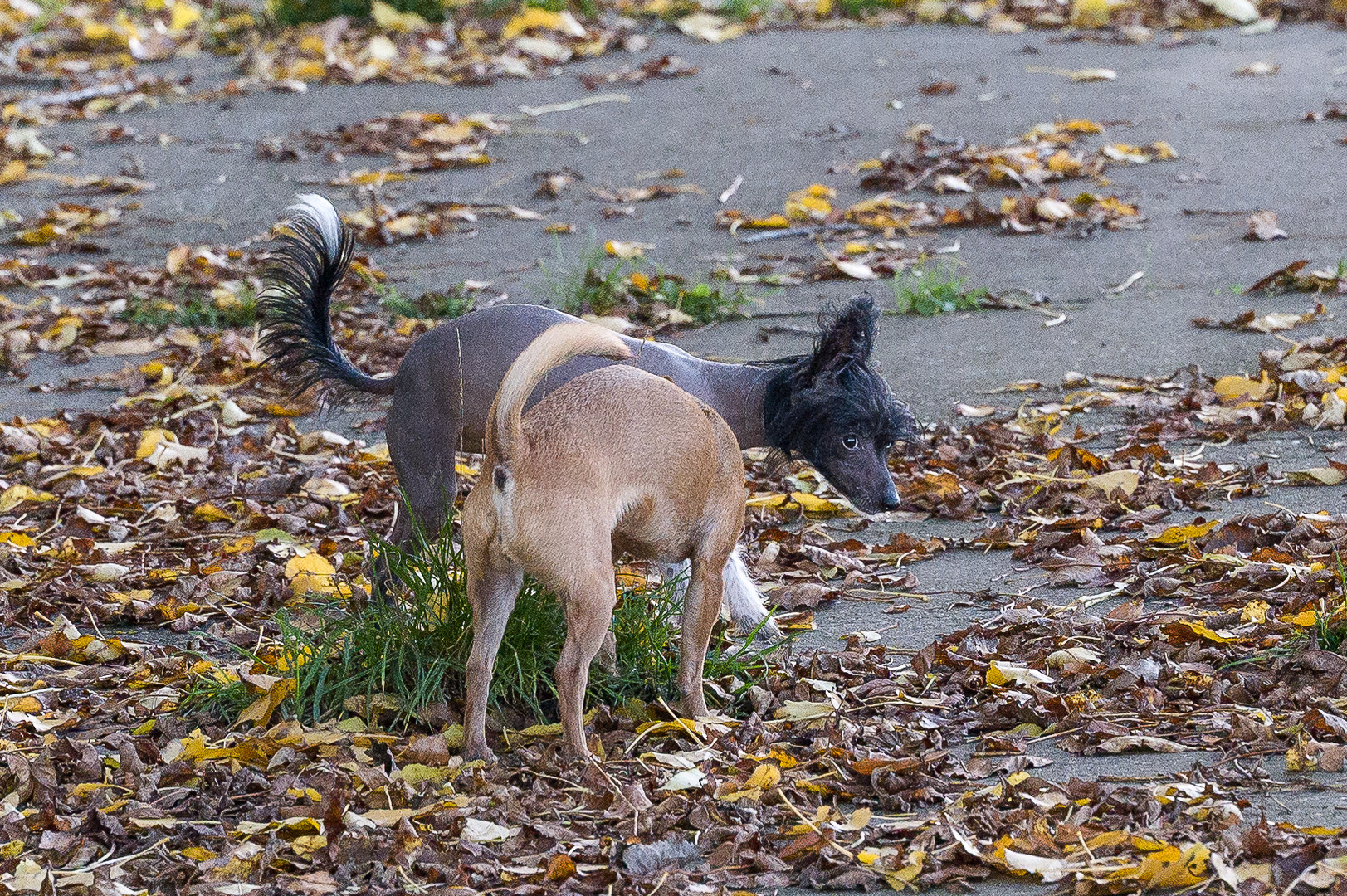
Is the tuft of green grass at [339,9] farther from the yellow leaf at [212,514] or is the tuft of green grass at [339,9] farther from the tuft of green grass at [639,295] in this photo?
the yellow leaf at [212,514]

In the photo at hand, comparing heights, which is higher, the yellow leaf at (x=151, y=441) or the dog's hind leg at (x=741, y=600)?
the dog's hind leg at (x=741, y=600)

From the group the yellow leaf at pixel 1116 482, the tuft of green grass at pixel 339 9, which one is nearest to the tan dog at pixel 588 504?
the yellow leaf at pixel 1116 482

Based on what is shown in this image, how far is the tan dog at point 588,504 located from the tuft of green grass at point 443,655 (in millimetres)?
181

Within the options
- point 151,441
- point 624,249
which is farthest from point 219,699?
point 624,249

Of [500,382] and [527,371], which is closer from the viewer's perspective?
[527,371]

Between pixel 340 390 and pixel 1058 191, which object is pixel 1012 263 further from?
pixel 340 390

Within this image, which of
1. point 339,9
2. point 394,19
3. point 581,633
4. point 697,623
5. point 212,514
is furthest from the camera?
point 339,9

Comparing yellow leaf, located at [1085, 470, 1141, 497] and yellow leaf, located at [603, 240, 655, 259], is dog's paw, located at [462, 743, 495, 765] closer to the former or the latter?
yellow leaf, located at [1085, 470, 1141, 497]

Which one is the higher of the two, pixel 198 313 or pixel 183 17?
pixel 183 17

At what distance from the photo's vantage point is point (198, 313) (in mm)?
8023

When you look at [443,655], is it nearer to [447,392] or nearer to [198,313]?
[447,392]

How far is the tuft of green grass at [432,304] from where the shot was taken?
7715mm

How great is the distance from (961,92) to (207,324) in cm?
543

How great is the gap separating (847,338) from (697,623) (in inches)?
51.1
